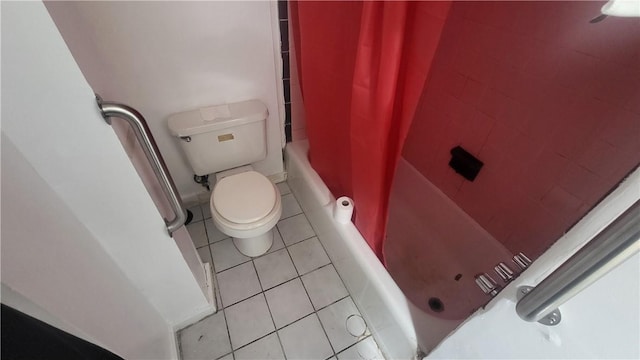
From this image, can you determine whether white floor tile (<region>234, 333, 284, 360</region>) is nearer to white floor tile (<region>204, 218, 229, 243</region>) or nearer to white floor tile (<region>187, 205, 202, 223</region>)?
white floor tile (<region>204, 218, 229, 243</region>)

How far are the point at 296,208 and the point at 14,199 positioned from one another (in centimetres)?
134

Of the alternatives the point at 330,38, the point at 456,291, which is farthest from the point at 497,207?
the point at 330,38

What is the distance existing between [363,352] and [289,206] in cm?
90

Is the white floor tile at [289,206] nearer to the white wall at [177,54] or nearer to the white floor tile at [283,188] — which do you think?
the white floor tile at [283,188]

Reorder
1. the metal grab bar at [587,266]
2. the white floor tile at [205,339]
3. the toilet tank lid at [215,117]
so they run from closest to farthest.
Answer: the metal grab bar at [587,266], the white floor tile at [205,339], the toilet tank lid at [215,117]

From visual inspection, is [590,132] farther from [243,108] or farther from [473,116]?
[243,108]

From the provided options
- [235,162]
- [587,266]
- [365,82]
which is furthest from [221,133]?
[587,266]

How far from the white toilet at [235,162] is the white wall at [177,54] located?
93 mm

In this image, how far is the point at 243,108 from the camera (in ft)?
4.56

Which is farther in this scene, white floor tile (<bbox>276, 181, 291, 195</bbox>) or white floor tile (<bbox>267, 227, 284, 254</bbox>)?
white floor tile (<bbox>276, 181, 291, 195</bbox>)

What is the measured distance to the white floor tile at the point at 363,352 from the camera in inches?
45.9

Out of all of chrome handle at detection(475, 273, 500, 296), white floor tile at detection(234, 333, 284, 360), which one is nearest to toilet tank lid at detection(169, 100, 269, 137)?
white floor tile at detection(234, 333, 284, 360)

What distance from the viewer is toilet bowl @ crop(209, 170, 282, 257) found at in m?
1.21

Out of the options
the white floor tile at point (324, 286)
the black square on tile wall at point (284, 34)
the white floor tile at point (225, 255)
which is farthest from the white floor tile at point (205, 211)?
the black square on tile wall at point (284, 34)
